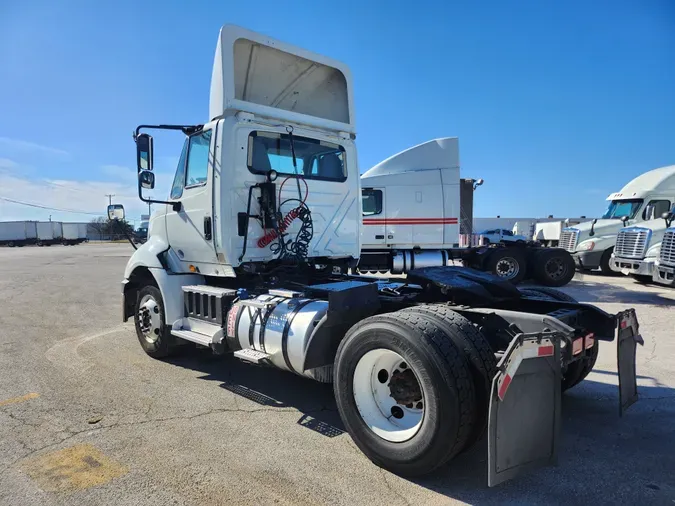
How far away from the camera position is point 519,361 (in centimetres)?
268

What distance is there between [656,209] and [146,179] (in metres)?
15.6

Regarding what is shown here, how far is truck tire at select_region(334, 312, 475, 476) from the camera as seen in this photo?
2848 millimetres

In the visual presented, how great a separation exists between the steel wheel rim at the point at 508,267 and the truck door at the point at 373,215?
3587mm

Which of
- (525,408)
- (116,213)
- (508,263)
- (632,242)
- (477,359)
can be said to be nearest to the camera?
(525,408)

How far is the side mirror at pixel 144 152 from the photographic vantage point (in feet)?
17.4

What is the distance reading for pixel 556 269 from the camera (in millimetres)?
13797

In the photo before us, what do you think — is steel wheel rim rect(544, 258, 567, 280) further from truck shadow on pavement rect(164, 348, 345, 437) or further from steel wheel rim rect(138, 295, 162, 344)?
steel wheel rim rect(138, 295, 162, 344)

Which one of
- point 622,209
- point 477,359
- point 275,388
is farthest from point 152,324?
point 622,209

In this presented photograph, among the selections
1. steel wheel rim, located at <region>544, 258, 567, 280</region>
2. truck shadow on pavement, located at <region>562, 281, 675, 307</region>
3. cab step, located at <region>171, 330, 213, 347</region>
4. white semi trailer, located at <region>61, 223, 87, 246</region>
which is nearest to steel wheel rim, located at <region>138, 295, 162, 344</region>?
cab step, located at <region>171, 330, 213, 347</region>

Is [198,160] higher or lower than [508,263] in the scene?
higher

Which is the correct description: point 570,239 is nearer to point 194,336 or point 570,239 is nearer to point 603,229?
point 603,229

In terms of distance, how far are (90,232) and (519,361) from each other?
83760mm

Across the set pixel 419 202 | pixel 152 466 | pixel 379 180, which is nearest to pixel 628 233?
pixel 419 202

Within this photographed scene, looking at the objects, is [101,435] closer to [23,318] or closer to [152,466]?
[152,466]
